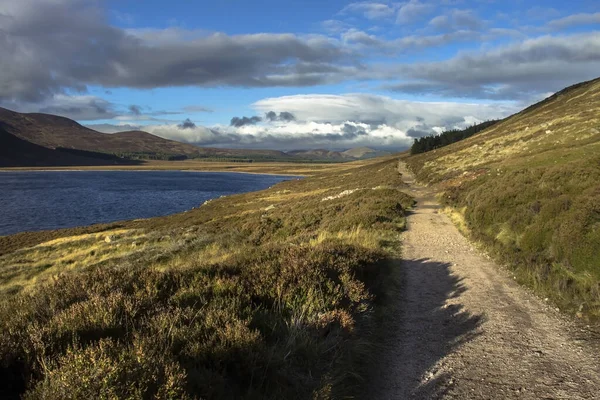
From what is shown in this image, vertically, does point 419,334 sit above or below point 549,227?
below

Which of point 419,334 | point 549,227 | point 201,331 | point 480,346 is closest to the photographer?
point 201,331

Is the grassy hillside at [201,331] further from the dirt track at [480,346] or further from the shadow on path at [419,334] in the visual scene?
the dirt track at [480,346]

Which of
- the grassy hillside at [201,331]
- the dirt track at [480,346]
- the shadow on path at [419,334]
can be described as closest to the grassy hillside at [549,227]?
the dirt track at [480,346]

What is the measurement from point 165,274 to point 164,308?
1981 millimetres

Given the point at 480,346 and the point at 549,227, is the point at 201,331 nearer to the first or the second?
the point at 480,346

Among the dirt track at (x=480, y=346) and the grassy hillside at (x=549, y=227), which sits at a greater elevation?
the grassy hillside at (x=549, y=227)

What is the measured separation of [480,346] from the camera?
6590 mm

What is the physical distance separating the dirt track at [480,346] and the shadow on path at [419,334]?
2 cm

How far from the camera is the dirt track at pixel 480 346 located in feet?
17.7

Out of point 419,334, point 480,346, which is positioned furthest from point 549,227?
point 419,334

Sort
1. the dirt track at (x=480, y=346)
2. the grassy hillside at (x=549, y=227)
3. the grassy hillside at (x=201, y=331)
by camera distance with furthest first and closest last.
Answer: the grassy hillside at (x=549, y=227) → the dirt track at (x=480, y=346) → the grassy hillside at (x=201, y=331)

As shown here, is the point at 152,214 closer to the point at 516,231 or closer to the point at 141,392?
the point at 516,231

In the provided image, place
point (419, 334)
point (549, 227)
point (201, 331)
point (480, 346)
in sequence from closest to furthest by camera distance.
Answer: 1. point (201, 331)
2. point (480, 346)
3. point (419, 334)
4. point (549, 227)

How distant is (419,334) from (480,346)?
104cm
